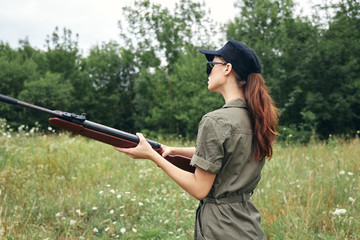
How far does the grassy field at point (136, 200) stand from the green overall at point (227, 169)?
1.93 metres

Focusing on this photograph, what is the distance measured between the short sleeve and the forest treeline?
1314 centimetres

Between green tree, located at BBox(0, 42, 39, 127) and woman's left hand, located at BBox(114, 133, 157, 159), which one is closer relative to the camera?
woman's left hand, located at BBox(114, 133, 157, 159)

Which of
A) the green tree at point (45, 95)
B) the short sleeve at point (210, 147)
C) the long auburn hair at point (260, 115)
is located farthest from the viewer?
the green tree at point (45, 95)

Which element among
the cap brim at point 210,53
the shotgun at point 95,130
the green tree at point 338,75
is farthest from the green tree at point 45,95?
the cap brim at point 210,53

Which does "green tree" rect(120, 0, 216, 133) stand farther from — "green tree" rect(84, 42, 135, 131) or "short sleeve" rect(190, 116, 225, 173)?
"short sleeve" rect(190, 116, 225, 173)

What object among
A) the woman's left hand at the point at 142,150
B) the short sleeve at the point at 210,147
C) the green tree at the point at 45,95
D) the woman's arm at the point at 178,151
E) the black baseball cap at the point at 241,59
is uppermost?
the black baseball cap at the point at 241,59

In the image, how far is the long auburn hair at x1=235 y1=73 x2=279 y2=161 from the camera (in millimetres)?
1986

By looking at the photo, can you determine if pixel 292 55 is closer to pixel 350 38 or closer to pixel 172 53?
pixel 350 38

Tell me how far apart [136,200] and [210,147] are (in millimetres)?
3408

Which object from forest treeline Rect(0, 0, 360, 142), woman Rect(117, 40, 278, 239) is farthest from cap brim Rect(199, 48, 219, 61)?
forest treeline Rect(0, 0, 360, 142)

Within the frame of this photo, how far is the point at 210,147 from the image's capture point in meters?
1.89

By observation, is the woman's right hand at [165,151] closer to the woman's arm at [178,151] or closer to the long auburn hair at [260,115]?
the woman's arm at [178,151]

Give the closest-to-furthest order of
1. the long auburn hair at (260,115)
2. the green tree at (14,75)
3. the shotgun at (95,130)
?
the long auburn hair at (260,115) → the shotgun at (95,130) → the green tree at (14,75)

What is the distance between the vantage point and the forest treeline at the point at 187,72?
19.8 meters
